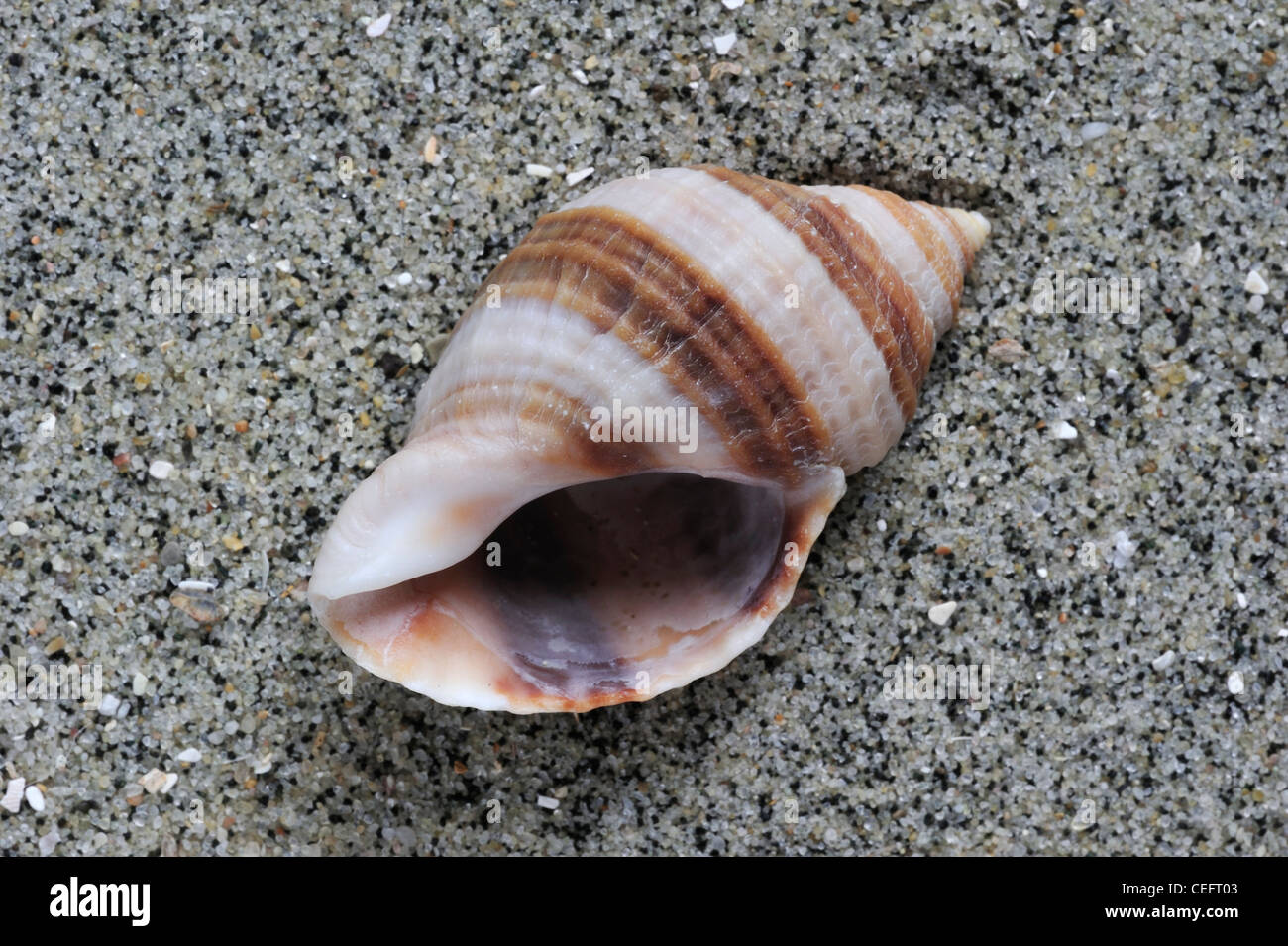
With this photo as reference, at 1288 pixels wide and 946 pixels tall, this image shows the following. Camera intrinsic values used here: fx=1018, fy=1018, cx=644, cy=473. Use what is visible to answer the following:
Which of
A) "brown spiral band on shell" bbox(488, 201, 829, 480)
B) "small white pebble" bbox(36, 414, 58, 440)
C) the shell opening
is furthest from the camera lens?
"small white pebble" bbox(36, 414, 58, 440)

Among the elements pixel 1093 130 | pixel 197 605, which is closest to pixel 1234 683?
pixel 1093 130

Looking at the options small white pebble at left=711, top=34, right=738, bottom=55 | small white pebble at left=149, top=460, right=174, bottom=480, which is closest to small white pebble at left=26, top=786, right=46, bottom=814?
small white pebble at left=149, top=460, right=174, bottom=480

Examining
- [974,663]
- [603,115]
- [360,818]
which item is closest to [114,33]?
[603,115]

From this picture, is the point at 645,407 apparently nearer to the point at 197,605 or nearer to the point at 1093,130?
the point at 197,605

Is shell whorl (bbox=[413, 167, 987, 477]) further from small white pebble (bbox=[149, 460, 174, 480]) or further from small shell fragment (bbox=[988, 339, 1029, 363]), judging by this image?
small white pebble (bbox=[149, 460, 174, 480])

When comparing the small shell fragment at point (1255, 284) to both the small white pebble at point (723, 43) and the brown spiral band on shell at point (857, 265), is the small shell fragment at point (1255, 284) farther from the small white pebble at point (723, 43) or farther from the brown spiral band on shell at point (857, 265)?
the small white pebble at point (723, 43)

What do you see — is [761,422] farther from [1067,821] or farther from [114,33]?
[114,33]
